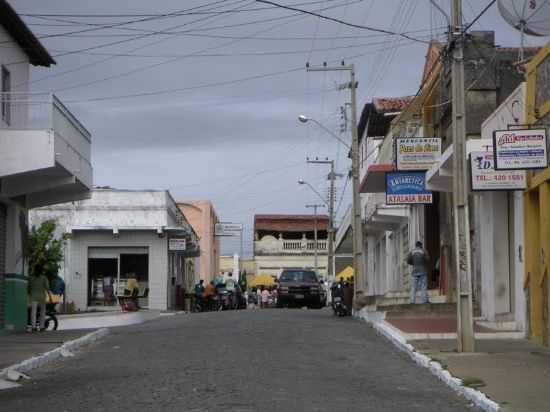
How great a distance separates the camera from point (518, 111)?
1944cm

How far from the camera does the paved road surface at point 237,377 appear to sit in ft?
35.6

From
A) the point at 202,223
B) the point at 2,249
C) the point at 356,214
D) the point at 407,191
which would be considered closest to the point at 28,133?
the point at 2,249

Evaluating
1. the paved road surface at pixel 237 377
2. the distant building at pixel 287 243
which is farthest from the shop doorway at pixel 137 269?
the distant building at pixel 287 243

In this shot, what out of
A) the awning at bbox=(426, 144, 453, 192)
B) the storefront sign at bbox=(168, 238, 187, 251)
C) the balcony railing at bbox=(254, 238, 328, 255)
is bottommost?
the storefront sign at bbox=(168, 238, 187, 251)

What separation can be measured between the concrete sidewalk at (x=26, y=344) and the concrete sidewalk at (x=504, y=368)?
6475 mm

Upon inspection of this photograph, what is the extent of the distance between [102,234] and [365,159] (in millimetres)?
16270

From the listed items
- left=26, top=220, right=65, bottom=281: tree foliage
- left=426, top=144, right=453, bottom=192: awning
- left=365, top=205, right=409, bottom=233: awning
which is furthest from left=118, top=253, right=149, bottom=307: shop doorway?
left=426, top=144, right=453, bottom=192: awning

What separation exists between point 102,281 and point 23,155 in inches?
829

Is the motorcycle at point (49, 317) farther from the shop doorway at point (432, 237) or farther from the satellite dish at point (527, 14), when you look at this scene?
the satellite dish at point (527, 14)

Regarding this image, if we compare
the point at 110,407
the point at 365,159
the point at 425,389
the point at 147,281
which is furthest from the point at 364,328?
the point at 365,159

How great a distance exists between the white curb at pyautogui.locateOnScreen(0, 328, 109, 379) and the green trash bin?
2.73 m

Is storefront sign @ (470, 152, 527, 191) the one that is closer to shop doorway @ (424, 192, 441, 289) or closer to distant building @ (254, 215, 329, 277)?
shop doorway @ (424, 192, 441, 289)

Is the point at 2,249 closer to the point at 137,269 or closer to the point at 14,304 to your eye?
the point at 14,304

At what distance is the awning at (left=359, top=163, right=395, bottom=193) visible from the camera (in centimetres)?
3322
